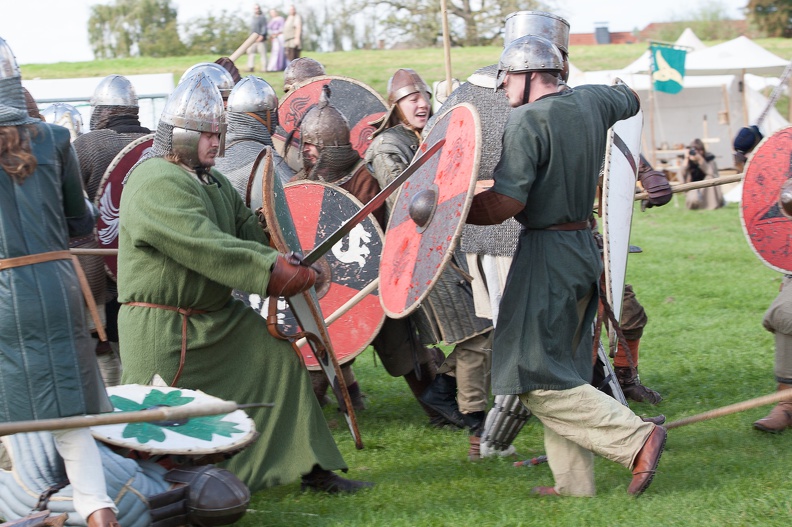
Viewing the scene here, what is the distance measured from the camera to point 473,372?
4633mm

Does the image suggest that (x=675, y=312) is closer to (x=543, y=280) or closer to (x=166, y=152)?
(x=543, y=280)

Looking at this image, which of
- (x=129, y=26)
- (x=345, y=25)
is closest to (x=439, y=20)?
(x=345, y=25)

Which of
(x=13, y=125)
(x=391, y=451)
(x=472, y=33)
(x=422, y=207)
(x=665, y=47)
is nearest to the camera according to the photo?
(x=13, y=125)

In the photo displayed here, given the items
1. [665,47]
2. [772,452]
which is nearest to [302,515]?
[772,452]

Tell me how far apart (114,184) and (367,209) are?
1639 millimetres

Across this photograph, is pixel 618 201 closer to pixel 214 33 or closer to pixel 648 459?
pixel 648 459

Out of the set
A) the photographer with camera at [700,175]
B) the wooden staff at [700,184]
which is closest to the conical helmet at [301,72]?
the wooden staff at [700,184]

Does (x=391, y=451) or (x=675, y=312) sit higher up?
(x=391, y=451)

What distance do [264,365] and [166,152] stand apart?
828 millimetres

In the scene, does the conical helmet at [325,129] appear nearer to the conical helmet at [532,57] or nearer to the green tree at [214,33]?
the conical helmet at [532,57]

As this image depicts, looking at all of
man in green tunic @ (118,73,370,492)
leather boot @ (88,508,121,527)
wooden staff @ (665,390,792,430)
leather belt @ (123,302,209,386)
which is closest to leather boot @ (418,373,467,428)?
man in green tunic @ (118,73,370,492)

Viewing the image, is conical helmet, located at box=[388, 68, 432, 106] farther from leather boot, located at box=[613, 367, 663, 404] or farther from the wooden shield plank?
leather boot, located at box=[613, 367, 663, 404]

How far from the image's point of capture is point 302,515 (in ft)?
11.4

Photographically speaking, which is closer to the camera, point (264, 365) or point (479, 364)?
point (264, 365)
